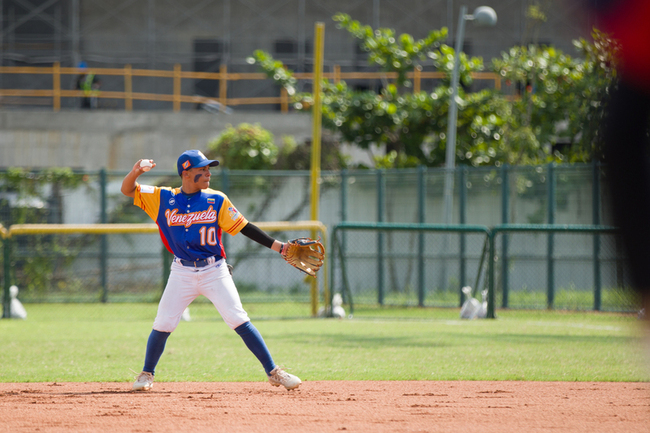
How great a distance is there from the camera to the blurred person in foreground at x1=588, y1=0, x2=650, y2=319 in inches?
104

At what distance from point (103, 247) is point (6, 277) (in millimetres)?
2972

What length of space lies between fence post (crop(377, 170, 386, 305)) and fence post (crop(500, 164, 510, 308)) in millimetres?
2330

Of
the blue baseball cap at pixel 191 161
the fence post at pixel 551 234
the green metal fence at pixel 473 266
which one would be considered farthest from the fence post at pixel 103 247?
the blue baseball cap at pixel 191 161

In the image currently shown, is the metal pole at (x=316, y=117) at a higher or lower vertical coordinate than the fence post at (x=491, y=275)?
higher

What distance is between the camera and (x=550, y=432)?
4.37 metres

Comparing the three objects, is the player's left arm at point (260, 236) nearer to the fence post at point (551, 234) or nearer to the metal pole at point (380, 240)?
the metal pole at point (380, 240)

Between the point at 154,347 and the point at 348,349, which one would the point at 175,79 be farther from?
the point at 154,347

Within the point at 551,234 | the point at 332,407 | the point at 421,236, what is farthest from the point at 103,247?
the point at 332,407

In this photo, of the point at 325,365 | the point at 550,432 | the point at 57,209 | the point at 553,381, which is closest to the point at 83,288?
the point at 57,209

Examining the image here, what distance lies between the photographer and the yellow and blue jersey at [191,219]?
18.7 ft

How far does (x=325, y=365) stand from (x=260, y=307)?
23.6ft

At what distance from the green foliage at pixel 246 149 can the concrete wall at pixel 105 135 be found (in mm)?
1812

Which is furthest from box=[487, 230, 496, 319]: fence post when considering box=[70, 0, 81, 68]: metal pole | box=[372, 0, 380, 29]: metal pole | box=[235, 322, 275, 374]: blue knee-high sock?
box=[70, 0, 81, 68]: metal pole

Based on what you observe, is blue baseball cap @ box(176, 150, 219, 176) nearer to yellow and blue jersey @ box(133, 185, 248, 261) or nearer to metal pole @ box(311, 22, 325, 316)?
yellow and blue jersey @ box(133, 185, 248, 261)
